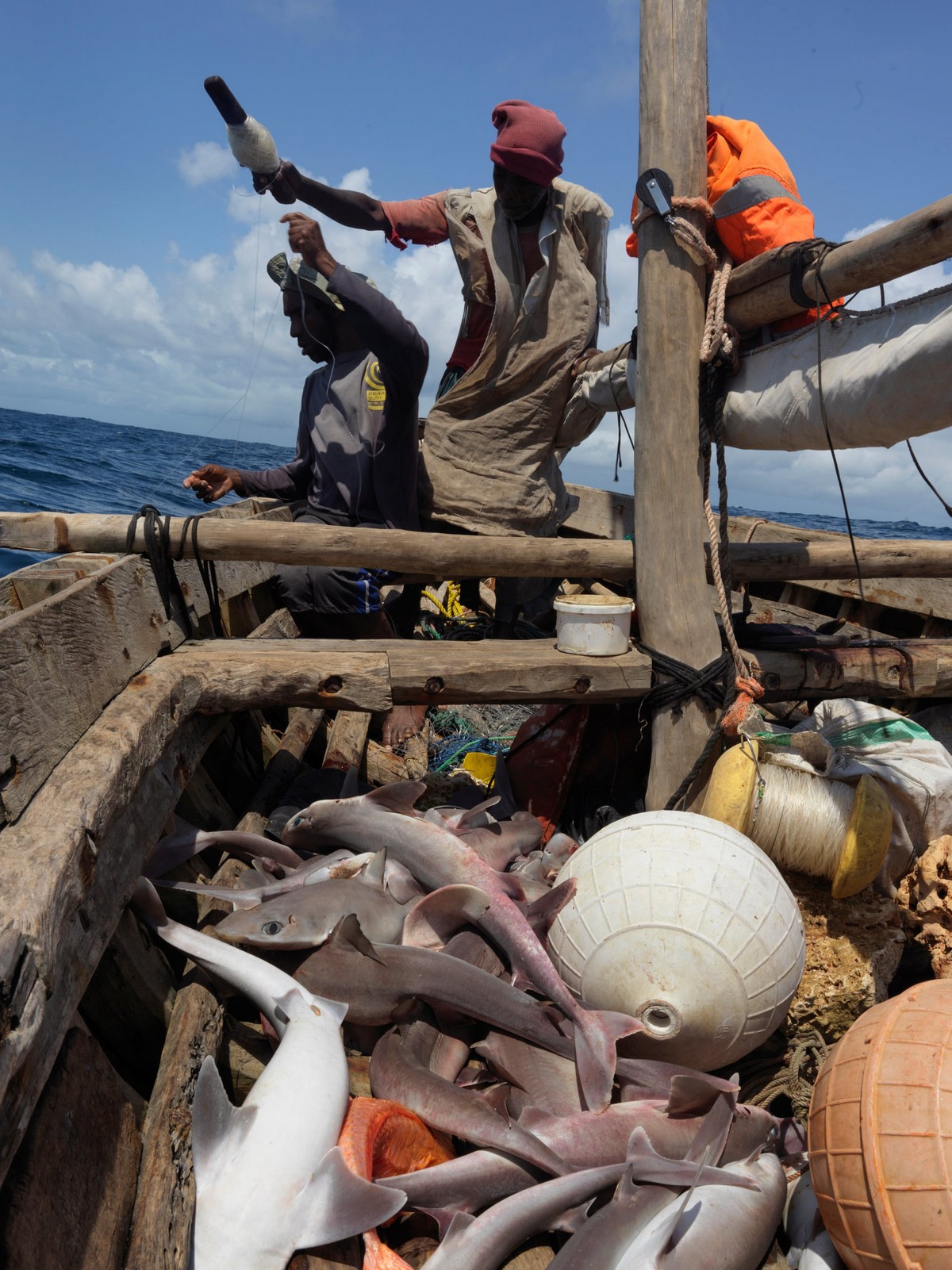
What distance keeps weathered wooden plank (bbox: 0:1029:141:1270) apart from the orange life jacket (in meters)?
3.19

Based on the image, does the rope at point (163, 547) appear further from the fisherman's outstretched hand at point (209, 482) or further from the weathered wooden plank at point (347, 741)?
the fisherman's outstretched hand at point (209, 482)

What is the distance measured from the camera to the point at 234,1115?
75.2 inches

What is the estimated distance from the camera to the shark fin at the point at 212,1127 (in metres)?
1.83

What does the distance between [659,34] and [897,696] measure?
8.92 ft

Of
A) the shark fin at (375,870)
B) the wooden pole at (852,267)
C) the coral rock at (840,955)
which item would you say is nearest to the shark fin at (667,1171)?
the coral rock at (840,955)

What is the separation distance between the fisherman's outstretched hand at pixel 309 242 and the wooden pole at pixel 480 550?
170 cm

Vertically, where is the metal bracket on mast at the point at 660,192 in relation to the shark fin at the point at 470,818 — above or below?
above

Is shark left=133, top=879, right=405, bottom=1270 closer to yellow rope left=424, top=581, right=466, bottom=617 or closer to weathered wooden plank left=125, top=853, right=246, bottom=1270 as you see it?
weathered wooden plank left=125, top=853, right=246, bottom=1270

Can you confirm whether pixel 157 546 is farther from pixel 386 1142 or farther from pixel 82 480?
pixel 82 480

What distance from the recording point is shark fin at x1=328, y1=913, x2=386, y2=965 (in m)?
2.36

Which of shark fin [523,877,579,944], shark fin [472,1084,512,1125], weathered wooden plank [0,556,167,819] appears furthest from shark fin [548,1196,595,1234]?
weathered wooden plank [0,556,167,819]

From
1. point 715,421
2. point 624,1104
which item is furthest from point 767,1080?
point 715,421

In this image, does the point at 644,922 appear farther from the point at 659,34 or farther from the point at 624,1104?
the point at 659,34

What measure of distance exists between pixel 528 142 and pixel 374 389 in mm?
1572
